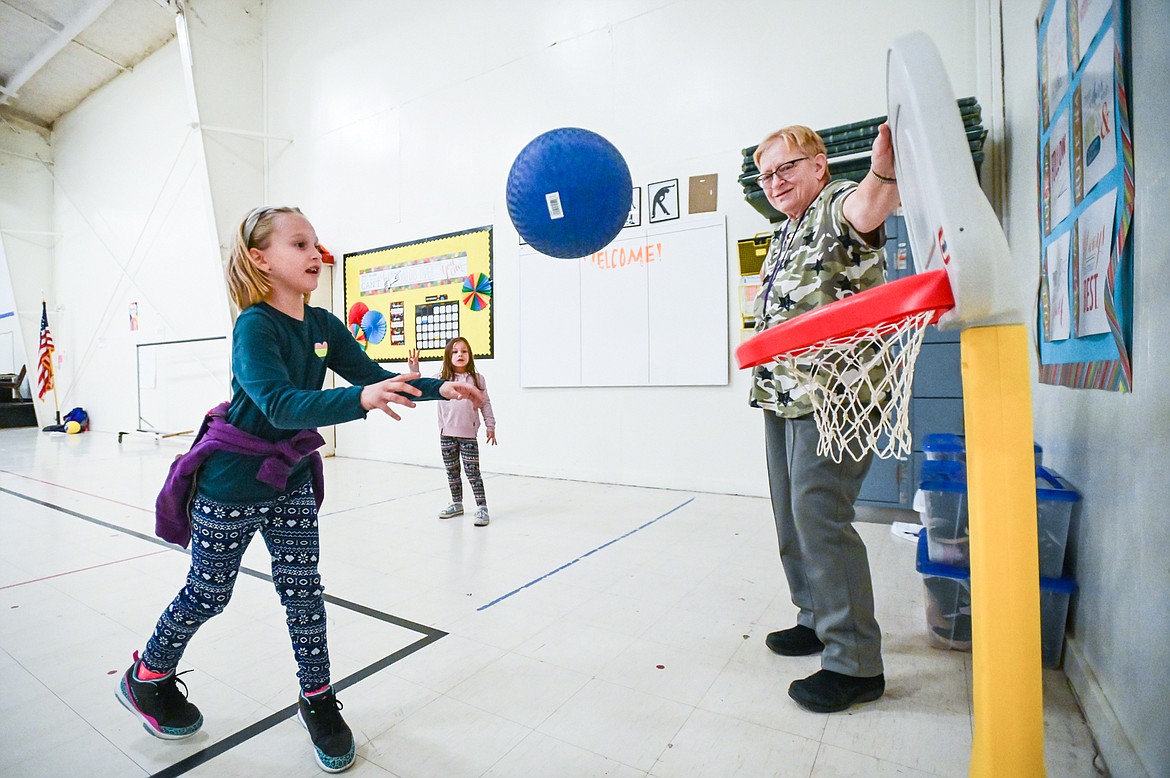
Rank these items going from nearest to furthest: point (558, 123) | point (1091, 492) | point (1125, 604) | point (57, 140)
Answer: point (1125, 604) → point (1091, 492) → point (558, 123) → point (57, 140)

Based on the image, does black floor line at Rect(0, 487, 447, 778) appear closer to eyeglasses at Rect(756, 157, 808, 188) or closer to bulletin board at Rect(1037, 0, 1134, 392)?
eyeglasses at Rect(756, 157, 808, 188)

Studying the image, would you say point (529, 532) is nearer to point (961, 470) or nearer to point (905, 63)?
point (961, 470)

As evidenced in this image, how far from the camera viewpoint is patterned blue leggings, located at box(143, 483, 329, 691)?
3.95ft

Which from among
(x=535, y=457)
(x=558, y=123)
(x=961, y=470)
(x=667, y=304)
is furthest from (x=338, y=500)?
(x=961, y=470)

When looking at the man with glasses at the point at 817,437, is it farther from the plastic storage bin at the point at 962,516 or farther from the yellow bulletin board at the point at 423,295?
the yellow bulletin board at the point at 423,295

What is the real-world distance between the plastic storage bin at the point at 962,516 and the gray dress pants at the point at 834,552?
14.4 inches

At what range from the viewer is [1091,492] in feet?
4.42

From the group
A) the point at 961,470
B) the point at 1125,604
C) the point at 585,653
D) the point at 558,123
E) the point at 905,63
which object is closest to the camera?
the point at 905,63

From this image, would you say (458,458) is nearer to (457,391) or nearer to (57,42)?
(457,391)

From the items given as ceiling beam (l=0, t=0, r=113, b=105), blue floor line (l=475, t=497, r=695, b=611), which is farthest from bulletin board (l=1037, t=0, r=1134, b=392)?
ceiling beam (l=0, t=0, r=113, b=105)

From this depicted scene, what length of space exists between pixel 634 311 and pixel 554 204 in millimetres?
2093

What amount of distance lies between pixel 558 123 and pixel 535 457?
8.01 ft

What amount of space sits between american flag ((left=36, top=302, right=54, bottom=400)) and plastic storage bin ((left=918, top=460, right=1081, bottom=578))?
454 inches

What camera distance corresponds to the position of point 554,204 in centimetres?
192
